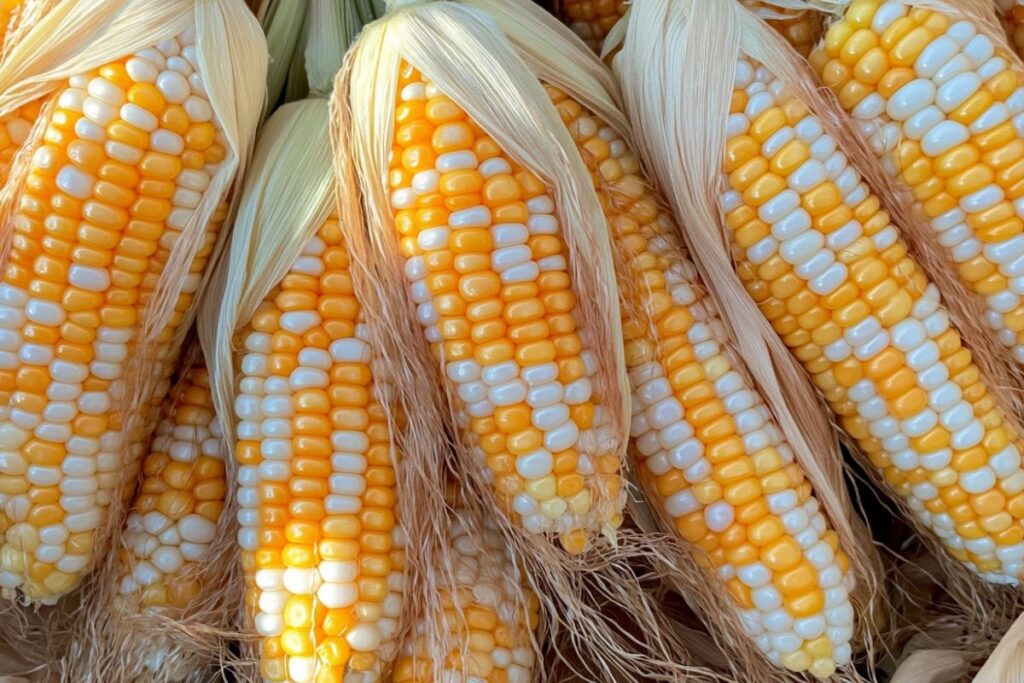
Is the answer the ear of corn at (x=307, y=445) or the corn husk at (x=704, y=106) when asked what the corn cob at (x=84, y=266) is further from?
the corn husk at (x=704, y=106)

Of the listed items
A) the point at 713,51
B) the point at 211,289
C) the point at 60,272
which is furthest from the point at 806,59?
the point at 60,272

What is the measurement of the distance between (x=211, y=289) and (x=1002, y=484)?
82 centimetres

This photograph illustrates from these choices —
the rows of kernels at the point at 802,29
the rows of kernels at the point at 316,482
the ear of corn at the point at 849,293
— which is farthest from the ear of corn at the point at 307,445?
the rows of kernels at the point at 802,29

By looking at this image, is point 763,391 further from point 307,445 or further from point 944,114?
point 307,445

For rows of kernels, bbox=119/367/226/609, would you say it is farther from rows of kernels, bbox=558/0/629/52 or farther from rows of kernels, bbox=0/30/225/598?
rows of kernels, bbox=558/0/629/52

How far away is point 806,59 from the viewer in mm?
962

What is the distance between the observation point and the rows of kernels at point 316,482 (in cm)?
85

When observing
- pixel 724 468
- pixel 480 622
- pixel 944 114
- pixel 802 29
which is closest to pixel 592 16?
pixel 802 29

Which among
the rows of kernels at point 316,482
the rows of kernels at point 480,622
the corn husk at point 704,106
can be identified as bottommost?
the rows of kernels at point 480,622

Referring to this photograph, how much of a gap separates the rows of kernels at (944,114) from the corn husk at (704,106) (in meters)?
0.03

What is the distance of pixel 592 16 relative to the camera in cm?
111

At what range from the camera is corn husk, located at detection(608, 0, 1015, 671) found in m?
0.90

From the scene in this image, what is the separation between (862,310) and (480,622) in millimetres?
487

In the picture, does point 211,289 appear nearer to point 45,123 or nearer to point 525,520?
point 45,123
